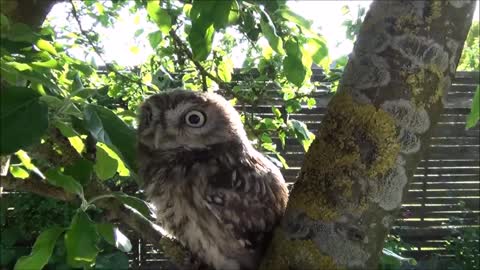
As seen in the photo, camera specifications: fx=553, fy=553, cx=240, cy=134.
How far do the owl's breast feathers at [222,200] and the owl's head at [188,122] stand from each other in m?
0.03

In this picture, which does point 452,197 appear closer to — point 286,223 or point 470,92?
point 470,92

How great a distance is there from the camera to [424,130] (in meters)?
0.81

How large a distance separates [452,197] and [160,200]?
11.2 ft

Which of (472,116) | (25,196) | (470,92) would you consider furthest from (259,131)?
(470,92)

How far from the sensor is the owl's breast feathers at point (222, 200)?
124 centimetres

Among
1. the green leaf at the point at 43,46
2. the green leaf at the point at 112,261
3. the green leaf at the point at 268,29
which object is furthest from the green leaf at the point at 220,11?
the green leaf at the point at 112,261

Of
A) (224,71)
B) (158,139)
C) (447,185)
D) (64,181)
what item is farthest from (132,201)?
(447,185)

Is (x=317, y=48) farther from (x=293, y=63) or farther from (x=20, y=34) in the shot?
(x=20, y=34)

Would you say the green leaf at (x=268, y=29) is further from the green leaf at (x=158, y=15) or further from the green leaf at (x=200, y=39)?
the green leaf at (x=158, y=15)

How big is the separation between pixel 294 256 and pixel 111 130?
13.2 inches

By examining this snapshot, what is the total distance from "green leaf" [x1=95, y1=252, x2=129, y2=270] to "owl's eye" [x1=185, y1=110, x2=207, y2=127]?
6.26 feet

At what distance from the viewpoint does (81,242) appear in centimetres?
83

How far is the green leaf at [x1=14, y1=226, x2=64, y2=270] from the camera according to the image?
0.89 meters

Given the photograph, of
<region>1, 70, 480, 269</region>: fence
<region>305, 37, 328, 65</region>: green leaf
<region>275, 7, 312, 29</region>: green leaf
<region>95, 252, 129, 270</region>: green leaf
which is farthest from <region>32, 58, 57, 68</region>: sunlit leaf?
<region>1, 70, 480, 269</region>: fence
